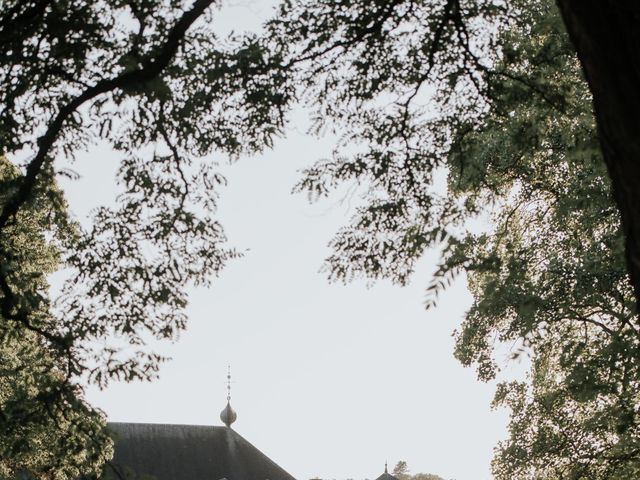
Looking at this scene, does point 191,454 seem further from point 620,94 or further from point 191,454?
point 620,94

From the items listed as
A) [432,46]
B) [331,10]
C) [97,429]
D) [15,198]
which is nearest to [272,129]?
[331,10]

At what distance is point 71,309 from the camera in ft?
28.5

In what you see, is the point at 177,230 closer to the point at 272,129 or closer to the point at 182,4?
the point at 272,129

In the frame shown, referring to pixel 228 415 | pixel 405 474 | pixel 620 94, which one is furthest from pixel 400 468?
pixel 620 94

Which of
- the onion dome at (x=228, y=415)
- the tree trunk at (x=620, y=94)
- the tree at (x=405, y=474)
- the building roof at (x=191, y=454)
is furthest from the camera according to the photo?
the tree at (x=405, y=474)

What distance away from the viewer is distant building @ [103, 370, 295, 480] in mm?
37812

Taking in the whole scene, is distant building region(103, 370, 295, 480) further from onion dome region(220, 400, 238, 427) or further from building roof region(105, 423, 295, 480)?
onion dome region(220, 400, 238, 427)

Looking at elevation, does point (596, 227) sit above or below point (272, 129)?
above

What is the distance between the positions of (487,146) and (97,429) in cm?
986

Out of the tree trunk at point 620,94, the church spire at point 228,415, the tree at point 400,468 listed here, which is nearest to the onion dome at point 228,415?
the church spire at point 228,415

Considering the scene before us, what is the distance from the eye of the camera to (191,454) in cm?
3884

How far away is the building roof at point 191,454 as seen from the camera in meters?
37.8

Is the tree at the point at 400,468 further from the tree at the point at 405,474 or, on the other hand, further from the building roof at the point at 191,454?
the building roof at the point at 191,454

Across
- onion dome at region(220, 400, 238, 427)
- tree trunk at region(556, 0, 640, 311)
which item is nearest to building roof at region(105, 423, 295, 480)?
onion dome at region(220, 400, 238, 427)
